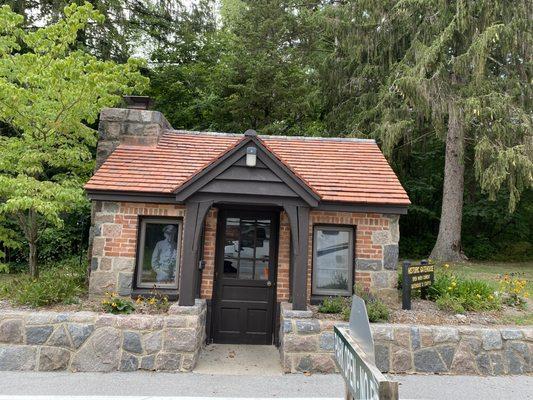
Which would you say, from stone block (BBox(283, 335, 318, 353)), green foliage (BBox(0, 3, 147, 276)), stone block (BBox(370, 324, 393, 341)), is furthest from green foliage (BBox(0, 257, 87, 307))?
stone block (BBox(370, 324, 393, 341))

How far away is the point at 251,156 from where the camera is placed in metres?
6.14

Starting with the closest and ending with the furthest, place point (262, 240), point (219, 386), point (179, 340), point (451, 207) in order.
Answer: point (219, 386) → point (179, 340) → point (262, 240) → point (451, 207)

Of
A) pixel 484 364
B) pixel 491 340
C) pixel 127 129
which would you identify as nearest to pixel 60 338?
pixel 127 129

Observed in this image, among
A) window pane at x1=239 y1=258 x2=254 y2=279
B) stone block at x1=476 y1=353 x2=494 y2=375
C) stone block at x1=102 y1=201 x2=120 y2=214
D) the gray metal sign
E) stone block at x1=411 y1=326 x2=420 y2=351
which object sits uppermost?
stone block at x1=102 y1=201 x2=120 y2=214

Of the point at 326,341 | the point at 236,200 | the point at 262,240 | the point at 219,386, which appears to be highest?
the point at 236,200

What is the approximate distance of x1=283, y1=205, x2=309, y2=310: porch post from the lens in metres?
6.19

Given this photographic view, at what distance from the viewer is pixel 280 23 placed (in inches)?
610

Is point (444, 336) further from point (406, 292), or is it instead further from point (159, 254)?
point (159, 254)

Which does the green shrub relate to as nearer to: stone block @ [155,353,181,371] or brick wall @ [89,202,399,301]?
brick wall @ [89,202,399,301]

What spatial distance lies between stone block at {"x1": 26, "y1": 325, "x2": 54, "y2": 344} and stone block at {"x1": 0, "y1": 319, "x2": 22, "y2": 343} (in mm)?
120

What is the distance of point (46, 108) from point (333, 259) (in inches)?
239

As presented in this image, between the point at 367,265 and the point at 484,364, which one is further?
the point at 367,265

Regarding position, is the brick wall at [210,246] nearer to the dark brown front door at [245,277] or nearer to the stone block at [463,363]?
the dark brown front door at [245,277]

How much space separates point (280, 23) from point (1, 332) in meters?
14.0
